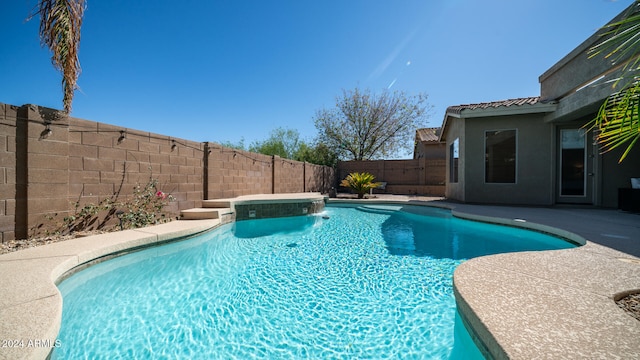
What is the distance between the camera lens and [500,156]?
8.46 m

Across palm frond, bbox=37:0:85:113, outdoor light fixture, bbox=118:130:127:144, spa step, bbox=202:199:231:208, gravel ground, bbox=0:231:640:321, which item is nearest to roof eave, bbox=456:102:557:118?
gravel ground, bbox=0:231:640:321

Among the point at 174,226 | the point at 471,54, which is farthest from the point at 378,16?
the point at 174,226

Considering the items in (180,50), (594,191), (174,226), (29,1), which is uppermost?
(180,50)

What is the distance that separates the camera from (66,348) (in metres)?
2.00

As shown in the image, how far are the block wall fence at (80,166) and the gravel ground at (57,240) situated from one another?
17 centimetres

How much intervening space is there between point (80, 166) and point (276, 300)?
14.8ft

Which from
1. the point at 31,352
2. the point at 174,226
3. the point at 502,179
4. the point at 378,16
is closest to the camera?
the point at 31,352

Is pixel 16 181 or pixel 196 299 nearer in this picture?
pixel 196 299

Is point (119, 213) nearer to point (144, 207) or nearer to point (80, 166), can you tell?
point (144, 207)

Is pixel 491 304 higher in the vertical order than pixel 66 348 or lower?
higher

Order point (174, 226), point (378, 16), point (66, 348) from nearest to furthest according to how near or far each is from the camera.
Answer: point (66, 348) < point (174, 226) < point (378, 16)

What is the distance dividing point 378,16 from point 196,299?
11.0m

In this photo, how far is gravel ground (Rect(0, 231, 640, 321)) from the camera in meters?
1.77

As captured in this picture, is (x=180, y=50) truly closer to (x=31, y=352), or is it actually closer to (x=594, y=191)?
(x=31, y=352)
